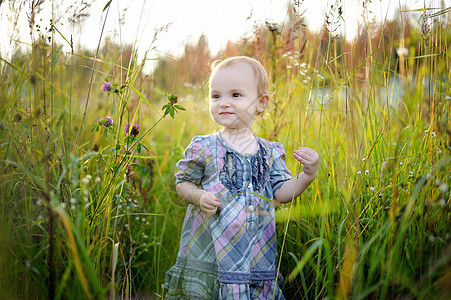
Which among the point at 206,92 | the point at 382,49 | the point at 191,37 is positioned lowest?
the point at 206,92

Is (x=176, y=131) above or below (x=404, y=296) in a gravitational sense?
above

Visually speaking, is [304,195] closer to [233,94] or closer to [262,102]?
[262,102]

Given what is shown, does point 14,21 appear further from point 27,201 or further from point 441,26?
point 441,26

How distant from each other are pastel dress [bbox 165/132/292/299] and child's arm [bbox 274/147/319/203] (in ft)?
0.15

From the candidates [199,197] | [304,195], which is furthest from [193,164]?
[304,195]

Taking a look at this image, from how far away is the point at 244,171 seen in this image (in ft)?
5.86

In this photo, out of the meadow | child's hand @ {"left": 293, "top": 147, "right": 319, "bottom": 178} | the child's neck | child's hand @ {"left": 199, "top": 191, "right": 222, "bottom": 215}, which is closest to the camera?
the meadow

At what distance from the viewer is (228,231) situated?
1.69 m

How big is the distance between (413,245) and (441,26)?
102cm

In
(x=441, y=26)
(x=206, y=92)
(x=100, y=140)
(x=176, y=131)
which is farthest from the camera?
(x=176, y=131)

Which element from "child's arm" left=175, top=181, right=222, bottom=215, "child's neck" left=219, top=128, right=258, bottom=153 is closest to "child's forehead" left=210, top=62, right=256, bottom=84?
"child's neck" left=219, top=128, right=258, bottom=153

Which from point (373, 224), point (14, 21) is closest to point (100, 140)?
point (14, 21)

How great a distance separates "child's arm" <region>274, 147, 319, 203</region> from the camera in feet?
5.73

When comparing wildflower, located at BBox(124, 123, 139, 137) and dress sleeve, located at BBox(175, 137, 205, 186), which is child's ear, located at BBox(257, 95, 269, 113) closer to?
dress sleeve, located at BBox(175, 137, 205, 186)
